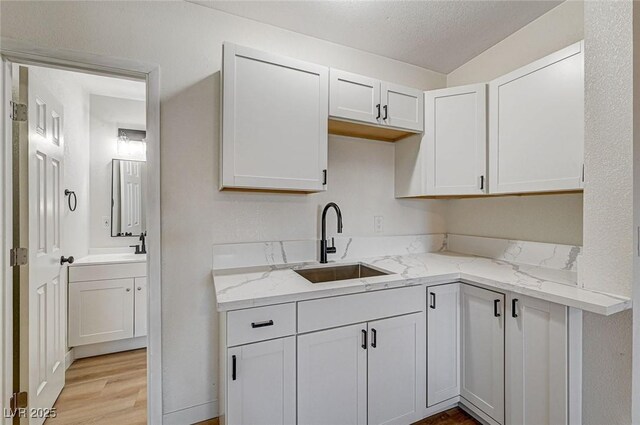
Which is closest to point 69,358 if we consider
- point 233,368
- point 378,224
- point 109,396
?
point 109,396

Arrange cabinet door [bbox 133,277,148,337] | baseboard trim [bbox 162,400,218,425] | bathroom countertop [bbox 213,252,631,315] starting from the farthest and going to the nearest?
cabinet door [bbox 133,277,148,337]
baseboard trim [bbox 162,400,218,425]
bathroom countertop [bbox 213,252,631,315]

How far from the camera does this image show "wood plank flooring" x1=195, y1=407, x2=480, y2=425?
65.4 inches

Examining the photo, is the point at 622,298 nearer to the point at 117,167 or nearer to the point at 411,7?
the point at 411,7

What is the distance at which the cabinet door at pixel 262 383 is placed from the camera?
1221 millimetres

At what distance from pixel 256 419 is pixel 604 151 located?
1.95m

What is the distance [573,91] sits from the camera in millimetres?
1479

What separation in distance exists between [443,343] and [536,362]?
1.47 feet

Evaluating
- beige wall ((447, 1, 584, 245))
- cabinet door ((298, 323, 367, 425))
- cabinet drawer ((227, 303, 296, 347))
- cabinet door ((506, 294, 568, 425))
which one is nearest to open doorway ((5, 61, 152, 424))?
cabinet drawer ((227, 303, 296, 347))

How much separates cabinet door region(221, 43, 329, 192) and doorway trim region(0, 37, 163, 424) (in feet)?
1.44

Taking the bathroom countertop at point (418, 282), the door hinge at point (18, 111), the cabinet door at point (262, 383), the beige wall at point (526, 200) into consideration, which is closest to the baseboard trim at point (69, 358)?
the bathroom countertop at point (418, 282)

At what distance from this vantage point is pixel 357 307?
145 centimetres

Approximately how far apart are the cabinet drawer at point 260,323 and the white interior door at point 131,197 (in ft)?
7.70

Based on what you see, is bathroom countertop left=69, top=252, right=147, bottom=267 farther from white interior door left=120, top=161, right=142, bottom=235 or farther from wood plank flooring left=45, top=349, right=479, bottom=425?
wood plank flooring left=45, top=349, right=479, bottom=425

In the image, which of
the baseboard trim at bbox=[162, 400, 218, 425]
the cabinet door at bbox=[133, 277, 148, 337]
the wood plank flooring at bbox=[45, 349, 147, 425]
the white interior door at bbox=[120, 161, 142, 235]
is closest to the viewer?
the baseboard trim at bbox=[162, 400, 218, 425]
